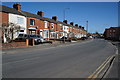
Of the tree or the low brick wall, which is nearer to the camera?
the low brick wall

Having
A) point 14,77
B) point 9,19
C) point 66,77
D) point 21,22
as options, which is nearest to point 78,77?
point 66,77

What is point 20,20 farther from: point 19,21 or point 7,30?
point 7,30

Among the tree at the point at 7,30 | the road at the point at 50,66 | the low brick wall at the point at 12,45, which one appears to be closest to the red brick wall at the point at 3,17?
the tree at the point at 7,30

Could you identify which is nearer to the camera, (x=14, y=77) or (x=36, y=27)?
(x=14, y=77)

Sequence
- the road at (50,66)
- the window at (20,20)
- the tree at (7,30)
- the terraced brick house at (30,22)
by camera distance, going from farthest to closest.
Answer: the window at (20,20) → the terraced brick house at (30,22) → the tree at (7,30) → the road at (50,66)

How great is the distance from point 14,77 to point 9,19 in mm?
22795

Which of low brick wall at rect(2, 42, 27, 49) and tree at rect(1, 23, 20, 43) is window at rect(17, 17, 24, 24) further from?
low brick wall at rect(2, 42, 27, 49)

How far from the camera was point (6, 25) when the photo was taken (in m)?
20.1

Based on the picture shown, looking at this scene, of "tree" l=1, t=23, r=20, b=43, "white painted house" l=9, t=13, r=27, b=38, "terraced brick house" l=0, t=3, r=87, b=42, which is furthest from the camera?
"white painted house" l=9, t=13, r=27, b=38

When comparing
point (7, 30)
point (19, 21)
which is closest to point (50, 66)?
point (7, 30)

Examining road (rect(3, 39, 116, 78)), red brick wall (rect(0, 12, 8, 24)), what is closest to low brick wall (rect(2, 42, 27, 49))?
road (rect(3, 39, 116, 78))

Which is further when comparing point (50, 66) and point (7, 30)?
point (7, 30)

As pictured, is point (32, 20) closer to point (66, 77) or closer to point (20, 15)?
point (20, 15)

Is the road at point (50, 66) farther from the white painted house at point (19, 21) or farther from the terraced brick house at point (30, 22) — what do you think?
the terraced brick house at point (30, 22)
